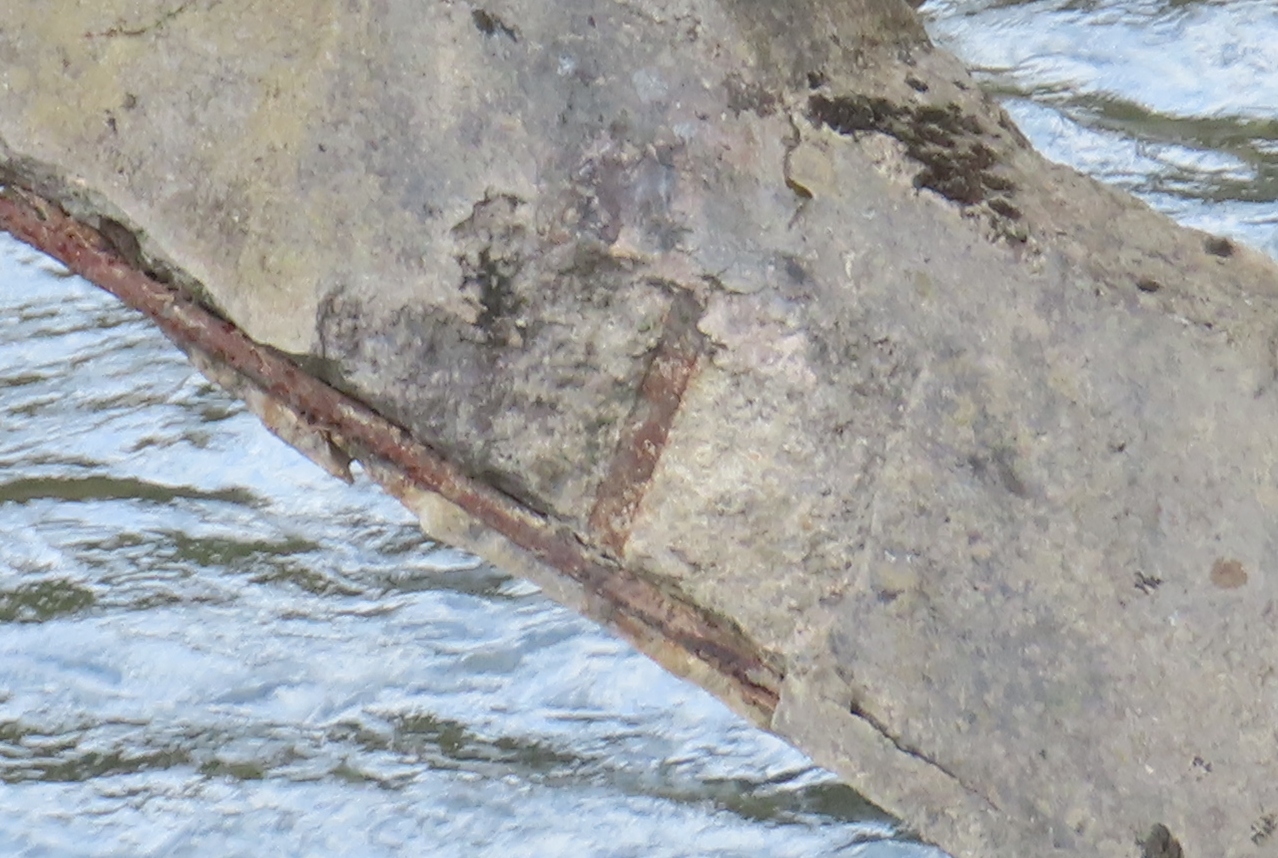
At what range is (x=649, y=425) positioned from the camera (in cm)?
87

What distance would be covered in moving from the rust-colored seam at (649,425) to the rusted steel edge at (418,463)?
33mm

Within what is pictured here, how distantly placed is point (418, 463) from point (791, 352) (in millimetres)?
258

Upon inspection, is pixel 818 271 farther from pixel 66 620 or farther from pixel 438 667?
pixel 66 620

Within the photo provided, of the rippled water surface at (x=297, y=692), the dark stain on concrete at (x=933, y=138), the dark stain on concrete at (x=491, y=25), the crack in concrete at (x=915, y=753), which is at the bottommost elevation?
the rippled water surface at (x=297, y=692)

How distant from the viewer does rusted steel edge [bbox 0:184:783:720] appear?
90 cm

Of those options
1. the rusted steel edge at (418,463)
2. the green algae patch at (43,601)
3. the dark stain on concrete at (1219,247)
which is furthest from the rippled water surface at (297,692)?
the dark stain on concrete at (1219,247)

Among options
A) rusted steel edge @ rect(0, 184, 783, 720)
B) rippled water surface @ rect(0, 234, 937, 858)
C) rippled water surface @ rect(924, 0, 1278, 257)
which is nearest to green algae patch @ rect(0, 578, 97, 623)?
rippled water surface @ rect(0, 234, 937, 858)

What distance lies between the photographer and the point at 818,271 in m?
0.84

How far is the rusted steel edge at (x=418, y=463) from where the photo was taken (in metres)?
0.90

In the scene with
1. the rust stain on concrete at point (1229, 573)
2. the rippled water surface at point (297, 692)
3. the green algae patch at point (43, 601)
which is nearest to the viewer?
the rust stain on concrete at point (1229, 573)

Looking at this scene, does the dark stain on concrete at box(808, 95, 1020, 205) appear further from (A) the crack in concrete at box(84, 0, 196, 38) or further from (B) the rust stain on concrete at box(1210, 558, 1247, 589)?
(A) the crack in concrete at box(84, 0, 196, 38)

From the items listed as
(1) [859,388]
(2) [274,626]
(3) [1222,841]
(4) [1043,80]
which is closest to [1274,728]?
(3) [1222,841]

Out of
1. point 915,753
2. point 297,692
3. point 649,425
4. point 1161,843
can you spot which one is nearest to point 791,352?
point 649,425

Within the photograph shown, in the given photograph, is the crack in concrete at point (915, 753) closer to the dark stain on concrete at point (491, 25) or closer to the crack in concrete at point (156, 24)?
the dark stain on concrete at point (491, 25)
